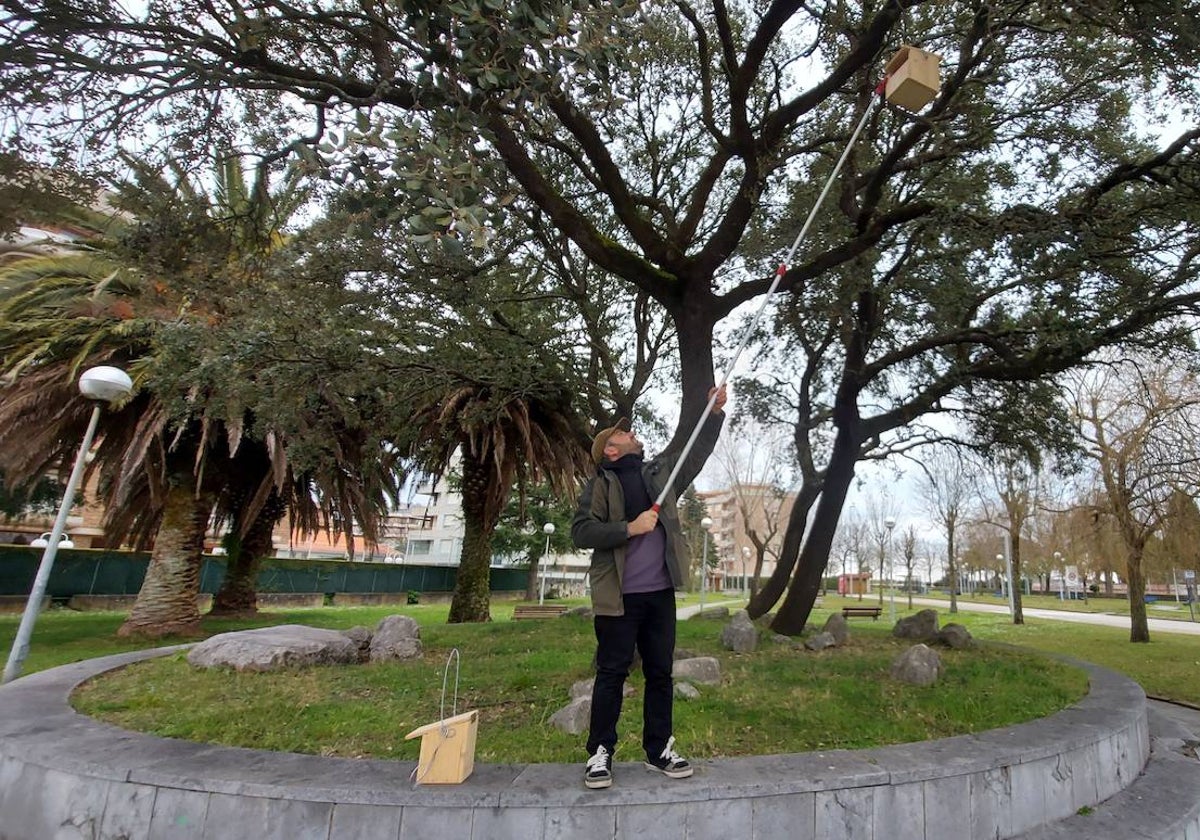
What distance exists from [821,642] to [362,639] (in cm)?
552

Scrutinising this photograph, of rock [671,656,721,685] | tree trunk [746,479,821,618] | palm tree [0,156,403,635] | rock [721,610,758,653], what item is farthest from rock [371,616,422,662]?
tree trunk [746,479,821,618]

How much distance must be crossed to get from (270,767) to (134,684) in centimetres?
308

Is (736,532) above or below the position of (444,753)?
above

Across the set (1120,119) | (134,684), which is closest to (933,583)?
(1120,119)

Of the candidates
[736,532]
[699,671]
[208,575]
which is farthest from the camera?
[736,532]

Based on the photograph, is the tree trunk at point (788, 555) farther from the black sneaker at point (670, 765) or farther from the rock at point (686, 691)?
the black sneaker at point (670, 765)

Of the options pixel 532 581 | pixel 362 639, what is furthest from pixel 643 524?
pixel 532 581

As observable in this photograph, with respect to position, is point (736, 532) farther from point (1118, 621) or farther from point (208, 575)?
point (208, 575)

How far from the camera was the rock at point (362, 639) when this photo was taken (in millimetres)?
6727

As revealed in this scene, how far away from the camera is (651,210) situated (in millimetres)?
8641

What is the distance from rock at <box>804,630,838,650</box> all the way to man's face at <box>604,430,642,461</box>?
210 inches

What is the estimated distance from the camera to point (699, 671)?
5199mm

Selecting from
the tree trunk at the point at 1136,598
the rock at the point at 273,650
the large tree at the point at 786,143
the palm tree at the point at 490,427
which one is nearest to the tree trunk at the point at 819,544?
the large tree at the point at 786,143

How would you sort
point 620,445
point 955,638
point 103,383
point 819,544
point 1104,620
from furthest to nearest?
point 1104,620 → point 819,544 → point 955,638 → point 103,383 → point 620,445
